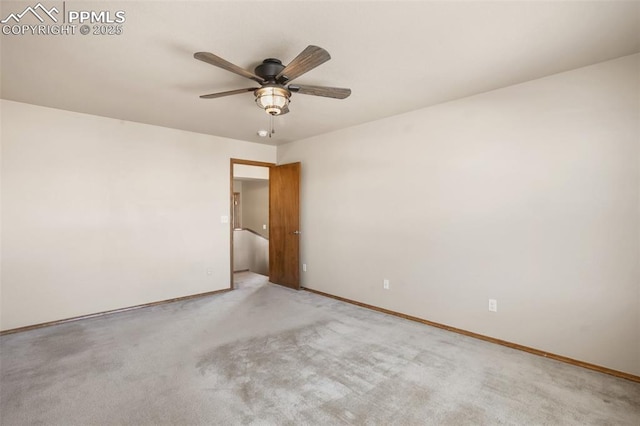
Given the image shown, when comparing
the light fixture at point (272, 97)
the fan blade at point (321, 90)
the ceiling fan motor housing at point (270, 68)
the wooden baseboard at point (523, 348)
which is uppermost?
the ceiling fan motor housing at point (270, 68)

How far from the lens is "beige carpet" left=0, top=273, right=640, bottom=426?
199 centimetres

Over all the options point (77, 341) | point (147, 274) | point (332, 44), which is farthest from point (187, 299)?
point (332, 44)

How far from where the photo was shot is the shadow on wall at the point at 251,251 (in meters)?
7.46

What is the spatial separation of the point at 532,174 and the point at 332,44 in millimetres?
2188

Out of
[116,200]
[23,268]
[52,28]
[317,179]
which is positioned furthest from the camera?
[317,179]

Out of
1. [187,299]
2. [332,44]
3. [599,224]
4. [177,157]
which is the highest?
[332,44]

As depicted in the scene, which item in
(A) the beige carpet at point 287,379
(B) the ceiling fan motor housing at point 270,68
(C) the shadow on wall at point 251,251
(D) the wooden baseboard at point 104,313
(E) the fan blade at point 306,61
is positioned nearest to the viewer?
(E) the fan blade at point 306,61

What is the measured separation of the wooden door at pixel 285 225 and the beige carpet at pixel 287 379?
172 cm

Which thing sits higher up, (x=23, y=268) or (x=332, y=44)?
(x=332, y=44)

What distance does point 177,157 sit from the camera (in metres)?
4.58

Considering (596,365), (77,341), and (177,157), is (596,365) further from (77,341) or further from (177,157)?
(177,157)

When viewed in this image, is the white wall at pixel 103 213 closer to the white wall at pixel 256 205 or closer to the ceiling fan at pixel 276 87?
the ceiling fan at pixel 276 87
